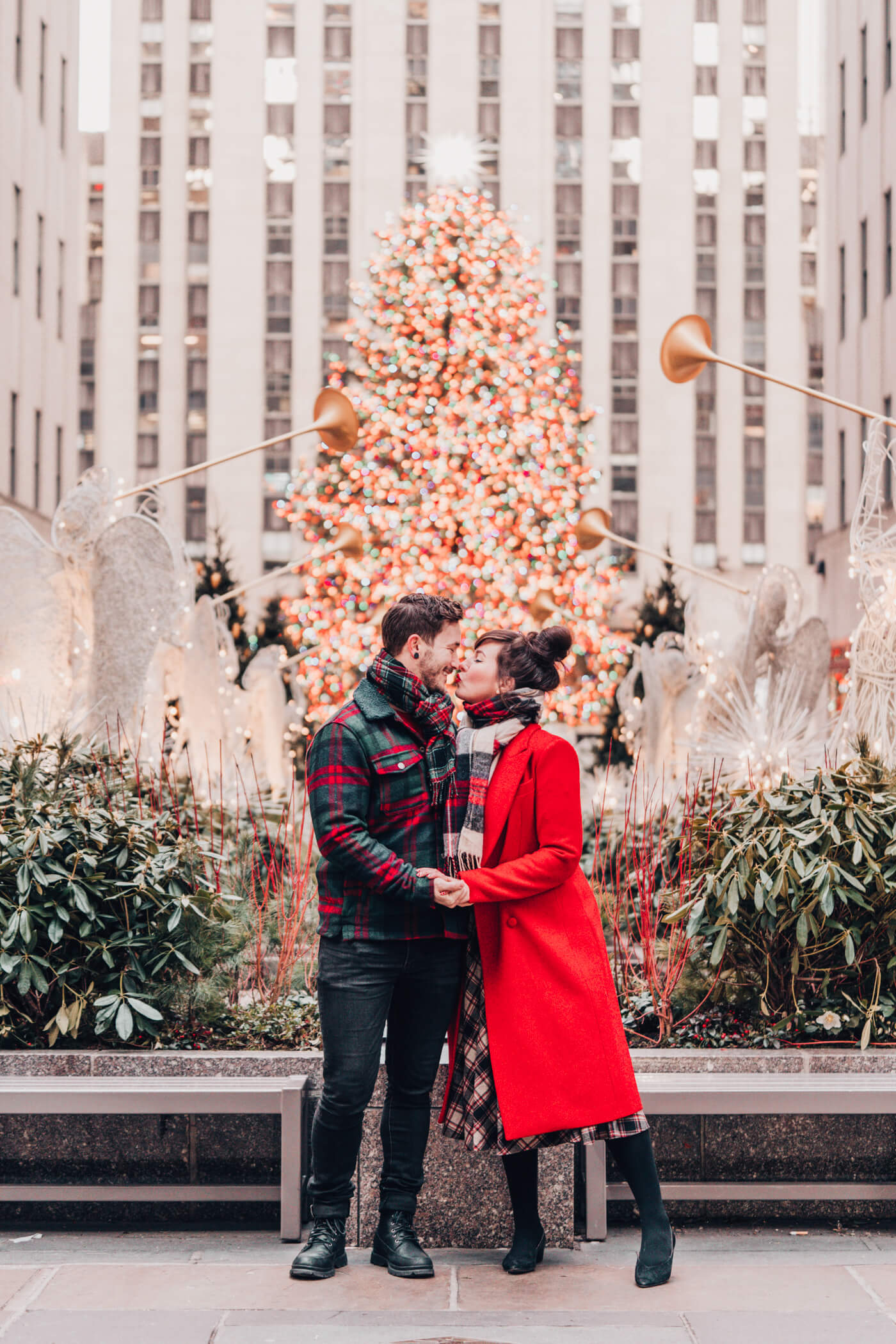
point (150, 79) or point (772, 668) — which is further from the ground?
point (150, 79)

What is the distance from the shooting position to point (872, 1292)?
3893mm

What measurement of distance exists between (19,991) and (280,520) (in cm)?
4380

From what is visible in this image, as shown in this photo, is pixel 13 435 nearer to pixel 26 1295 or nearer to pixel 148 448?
pixel 148 448

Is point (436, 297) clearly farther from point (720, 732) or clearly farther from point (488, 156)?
point (488, 156)

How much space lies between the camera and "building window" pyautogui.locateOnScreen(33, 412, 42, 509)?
3228 centimetres

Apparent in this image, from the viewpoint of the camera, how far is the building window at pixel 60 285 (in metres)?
34.0

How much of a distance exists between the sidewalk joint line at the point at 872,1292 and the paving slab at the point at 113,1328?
1778 millimetres

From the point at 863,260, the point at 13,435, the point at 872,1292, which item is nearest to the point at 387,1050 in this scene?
the point at 872,1292

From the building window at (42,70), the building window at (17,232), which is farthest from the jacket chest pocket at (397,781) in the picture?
the building window at (42,70)

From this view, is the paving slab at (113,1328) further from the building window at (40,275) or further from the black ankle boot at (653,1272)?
the building window at (40,275)

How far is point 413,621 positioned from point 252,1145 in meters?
1.92

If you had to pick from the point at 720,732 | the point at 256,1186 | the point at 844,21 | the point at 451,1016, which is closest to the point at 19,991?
the point at 256,1186

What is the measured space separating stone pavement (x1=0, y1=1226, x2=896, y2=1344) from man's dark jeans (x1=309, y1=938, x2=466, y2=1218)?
0.29m

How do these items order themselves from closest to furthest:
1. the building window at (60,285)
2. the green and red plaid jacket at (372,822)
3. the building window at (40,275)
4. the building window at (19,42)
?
the green and red plaid jacket at (372,822) < the building window at (19,42) < the building window at (40,275) < the building window at (60,285)
